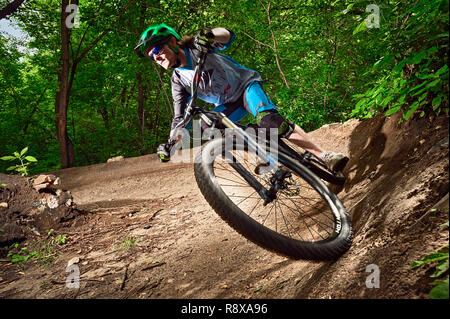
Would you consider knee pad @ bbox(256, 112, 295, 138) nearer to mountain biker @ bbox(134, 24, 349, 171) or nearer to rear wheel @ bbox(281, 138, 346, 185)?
mountain biker @ bbox(134, 24, 349, 171)

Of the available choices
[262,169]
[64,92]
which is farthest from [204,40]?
[64,92]

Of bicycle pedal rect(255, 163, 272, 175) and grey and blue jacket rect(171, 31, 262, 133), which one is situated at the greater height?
grey and blue jacket rect(171, 31, 262, 133)

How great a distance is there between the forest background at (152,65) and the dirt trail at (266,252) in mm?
619

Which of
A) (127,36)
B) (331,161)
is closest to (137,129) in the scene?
(127,36)

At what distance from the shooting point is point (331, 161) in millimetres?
2818

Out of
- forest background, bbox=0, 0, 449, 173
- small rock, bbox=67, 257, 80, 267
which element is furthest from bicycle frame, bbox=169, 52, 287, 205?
small rock, bbox=67, 257, 80, 267

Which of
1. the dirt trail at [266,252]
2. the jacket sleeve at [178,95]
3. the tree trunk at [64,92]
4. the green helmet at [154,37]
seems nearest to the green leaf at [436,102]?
the dirt trail at [266,252]

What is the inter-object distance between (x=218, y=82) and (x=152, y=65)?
8624mm

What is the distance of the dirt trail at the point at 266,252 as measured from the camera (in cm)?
155

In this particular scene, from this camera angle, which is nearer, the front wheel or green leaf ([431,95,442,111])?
the front wheel

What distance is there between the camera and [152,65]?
33.2 ft

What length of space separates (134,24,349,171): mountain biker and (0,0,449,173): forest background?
1.19m

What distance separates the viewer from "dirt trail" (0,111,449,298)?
1.55 m

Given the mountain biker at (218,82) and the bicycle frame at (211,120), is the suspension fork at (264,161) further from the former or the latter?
the mountain biker at (218,82)
